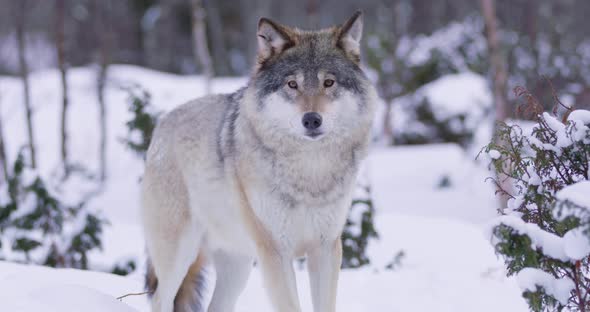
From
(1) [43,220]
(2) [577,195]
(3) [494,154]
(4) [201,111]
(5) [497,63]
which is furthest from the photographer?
(5) [497,63]

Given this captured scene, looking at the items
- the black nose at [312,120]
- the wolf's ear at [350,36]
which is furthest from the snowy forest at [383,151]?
the black nose at [312,120]

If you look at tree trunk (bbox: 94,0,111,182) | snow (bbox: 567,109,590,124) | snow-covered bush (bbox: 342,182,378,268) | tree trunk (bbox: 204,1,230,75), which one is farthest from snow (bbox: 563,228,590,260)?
tree trunk (bbox: 204,1,230,75)

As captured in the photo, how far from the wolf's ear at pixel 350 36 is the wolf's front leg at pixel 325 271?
101cm

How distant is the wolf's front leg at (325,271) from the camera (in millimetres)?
3680

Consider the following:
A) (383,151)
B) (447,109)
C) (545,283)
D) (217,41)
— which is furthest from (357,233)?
(217,41)

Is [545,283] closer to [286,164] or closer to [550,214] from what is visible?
[550,214]

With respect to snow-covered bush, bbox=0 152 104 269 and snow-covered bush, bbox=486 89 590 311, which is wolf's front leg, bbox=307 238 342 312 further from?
snow-covered bush, bbox=0 152 104 269

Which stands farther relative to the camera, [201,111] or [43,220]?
[43,220]

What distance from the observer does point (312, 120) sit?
334 centimetres

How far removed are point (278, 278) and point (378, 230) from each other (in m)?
4.61

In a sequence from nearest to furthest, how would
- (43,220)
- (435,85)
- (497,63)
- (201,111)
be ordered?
(201,111), (43,220), (497,63), (435,85)

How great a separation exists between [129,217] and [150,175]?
7805 millimetres

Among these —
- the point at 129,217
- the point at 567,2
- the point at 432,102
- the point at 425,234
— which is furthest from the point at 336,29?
the point at 567,2

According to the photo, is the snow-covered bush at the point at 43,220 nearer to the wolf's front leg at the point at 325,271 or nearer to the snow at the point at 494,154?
the wolf's front leg at the point at 325,271
